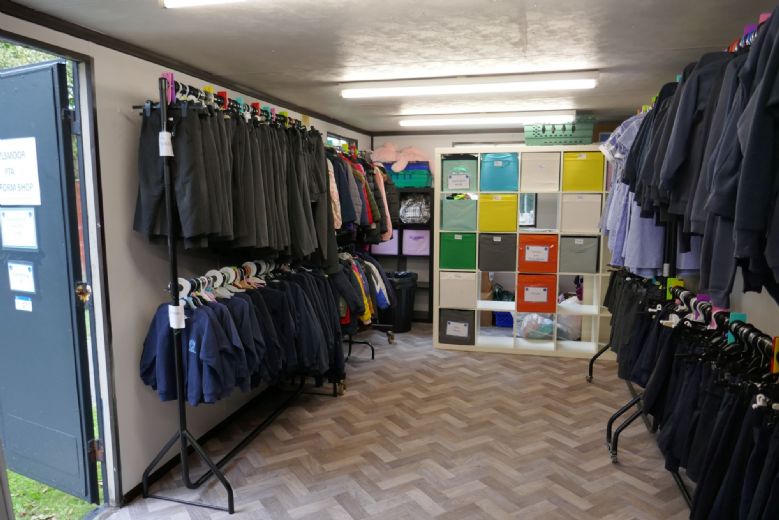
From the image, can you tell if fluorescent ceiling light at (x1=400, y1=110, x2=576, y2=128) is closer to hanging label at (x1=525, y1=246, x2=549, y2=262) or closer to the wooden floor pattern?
hanging label at (x1=525, y1=246, x2=549, y2=262)

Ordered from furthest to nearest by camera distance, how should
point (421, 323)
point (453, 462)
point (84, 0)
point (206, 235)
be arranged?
point (421, 323)
point (453, 462)
point (206, 235)
point (84, 0)

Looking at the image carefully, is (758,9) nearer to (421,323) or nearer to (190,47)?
(190,47)

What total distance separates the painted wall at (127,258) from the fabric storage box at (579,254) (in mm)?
3627

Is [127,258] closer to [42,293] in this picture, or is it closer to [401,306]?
[42,293]

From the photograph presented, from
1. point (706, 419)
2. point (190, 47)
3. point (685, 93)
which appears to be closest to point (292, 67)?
point (190, 47)

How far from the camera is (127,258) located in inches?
105

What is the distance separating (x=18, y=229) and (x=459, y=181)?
3.71m

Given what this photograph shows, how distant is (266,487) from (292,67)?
8.39 feet

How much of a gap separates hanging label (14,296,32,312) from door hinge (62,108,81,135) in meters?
0.93

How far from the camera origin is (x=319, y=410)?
3791mm

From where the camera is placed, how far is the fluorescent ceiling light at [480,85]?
3.54m

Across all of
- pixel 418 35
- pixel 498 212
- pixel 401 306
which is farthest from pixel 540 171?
pixel 418 35

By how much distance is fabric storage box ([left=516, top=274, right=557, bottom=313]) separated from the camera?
16.3 ft

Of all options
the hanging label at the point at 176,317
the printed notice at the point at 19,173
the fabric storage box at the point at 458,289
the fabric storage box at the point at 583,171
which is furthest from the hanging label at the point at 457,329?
the printed notice at the point at 19,173
